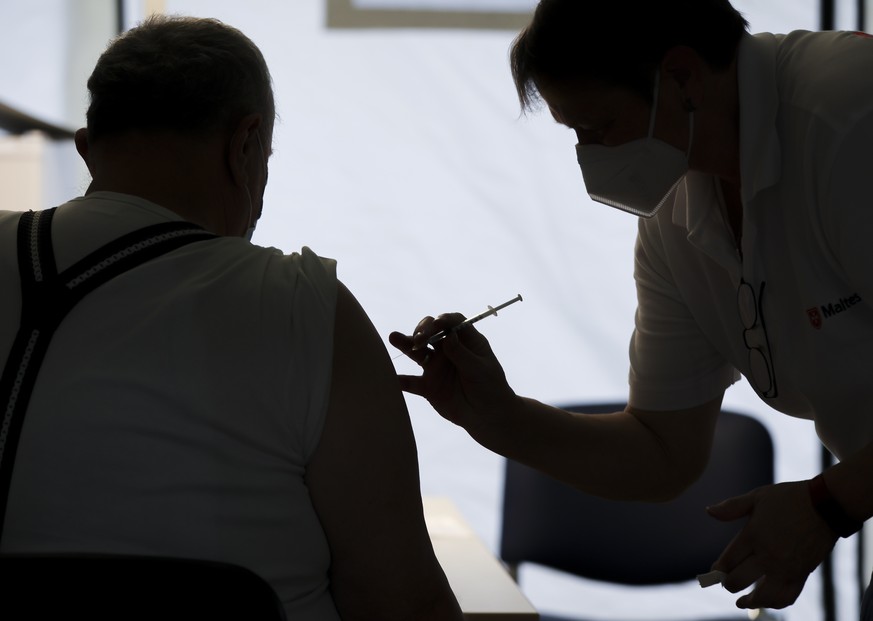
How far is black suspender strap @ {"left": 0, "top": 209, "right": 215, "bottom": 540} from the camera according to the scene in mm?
823

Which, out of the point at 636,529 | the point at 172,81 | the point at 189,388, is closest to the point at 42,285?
the point at 189,388

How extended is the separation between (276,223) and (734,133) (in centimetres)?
168

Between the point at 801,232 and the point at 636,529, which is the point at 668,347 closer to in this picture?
the point at 801,232

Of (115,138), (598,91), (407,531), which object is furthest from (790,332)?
(115,138)

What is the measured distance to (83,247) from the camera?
89cm

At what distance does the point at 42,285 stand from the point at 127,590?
0.35m

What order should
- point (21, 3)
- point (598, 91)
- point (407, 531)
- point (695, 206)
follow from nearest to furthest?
point (407, 531), point (598, 91), point (695, 206), point (21, 3)

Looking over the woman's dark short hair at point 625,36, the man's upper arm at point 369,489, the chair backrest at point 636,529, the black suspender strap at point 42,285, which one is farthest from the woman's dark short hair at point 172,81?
the chair backrest at point 636,529

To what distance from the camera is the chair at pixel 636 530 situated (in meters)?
2.29

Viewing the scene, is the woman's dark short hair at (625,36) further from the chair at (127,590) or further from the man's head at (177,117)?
the chair at (127,590)

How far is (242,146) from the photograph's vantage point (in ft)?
3.44

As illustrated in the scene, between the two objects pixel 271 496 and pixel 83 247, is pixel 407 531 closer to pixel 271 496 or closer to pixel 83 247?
pixel 271 496

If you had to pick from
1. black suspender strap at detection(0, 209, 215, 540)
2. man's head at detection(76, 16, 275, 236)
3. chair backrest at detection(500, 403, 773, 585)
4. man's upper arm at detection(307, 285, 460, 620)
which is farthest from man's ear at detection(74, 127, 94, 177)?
chair backrest at detection(500, 403, 773, 585)

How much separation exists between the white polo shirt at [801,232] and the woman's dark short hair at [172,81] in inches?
25.5
